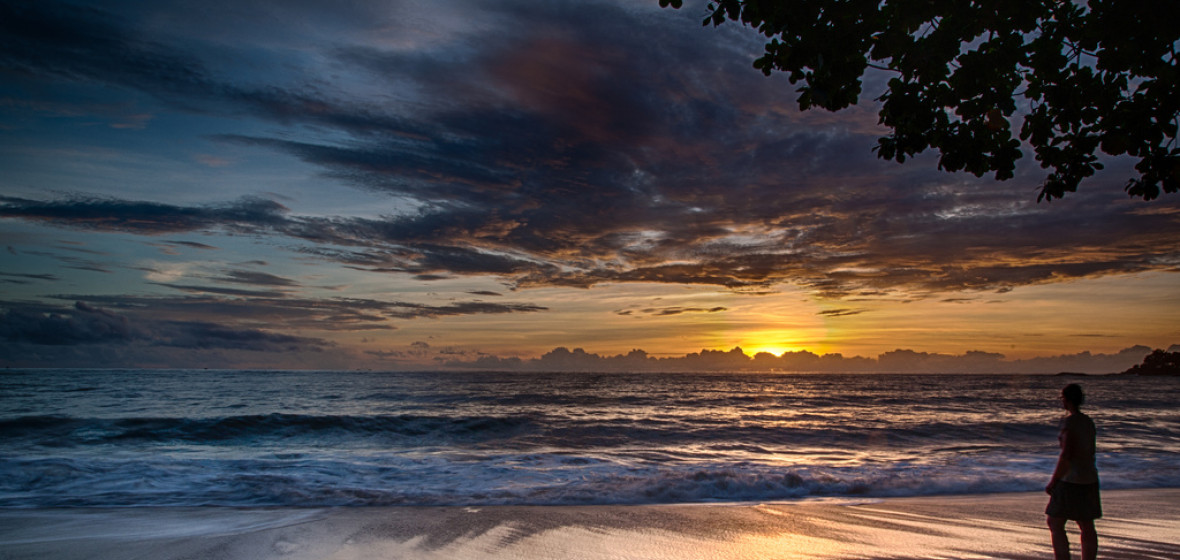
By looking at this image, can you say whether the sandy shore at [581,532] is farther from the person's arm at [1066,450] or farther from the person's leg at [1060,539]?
the person's arm at [1066,450]

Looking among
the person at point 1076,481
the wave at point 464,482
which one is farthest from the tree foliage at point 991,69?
the wave at point 464,482

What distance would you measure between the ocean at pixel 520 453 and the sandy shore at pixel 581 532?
1.62 metres

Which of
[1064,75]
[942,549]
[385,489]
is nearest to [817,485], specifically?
[942,549]

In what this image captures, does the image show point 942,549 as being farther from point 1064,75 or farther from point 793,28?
point 793,28

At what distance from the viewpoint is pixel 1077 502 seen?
5.89 meters

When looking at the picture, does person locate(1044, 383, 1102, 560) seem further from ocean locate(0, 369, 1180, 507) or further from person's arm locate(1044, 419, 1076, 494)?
ocean locate(0, 369, 1180, 507)

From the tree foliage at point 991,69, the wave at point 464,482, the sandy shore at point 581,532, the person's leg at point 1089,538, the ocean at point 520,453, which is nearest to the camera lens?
the tree foliage at point 991,69

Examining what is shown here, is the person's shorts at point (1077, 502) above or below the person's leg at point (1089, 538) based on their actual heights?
above

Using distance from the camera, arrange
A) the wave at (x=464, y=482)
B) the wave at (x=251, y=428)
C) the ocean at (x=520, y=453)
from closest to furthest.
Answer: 1. the wave at (x=464, y=482)
2. the ocean at (x=520, y=453)
3. the wave at (x=251, y=428)

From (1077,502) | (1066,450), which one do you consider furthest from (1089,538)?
(1066,450)

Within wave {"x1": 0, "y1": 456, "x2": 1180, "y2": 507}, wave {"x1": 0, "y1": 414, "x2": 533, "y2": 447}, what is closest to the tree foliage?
wave {"x1": 0, "y1": 456, "x2": 1180, "y2": 507}

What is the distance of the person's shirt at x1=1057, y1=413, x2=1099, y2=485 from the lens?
582cm

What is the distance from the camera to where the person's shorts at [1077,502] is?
5.86 m

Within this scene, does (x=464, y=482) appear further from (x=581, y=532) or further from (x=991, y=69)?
(x=991, y=69)
